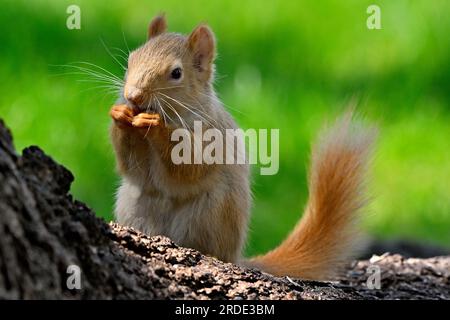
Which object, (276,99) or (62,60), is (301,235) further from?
(62,60)

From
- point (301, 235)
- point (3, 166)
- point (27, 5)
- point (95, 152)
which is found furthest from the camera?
point (27, 5)

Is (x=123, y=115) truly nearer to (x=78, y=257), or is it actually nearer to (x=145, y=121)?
(x=145, y=121)

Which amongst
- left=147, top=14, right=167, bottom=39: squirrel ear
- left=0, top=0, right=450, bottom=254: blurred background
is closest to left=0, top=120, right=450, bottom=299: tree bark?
left=147, top=14, right=167, bottom=39: squirrel ear

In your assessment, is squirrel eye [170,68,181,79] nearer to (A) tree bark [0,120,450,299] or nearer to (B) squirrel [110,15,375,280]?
(B) squirrel [110,15,375,280]

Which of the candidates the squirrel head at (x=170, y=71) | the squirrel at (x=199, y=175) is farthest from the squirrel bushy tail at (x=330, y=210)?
the squirrel head at (x=170, y=71)

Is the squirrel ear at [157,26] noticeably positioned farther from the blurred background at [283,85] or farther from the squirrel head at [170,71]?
the blurred background at [283,85]

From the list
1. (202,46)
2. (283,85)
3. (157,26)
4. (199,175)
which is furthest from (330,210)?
(283,85)
